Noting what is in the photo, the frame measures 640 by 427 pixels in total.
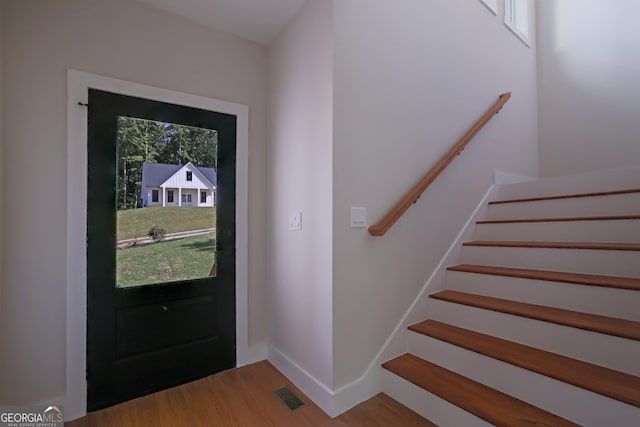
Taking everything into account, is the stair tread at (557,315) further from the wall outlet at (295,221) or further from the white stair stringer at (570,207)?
the wall outlet at (295,221)

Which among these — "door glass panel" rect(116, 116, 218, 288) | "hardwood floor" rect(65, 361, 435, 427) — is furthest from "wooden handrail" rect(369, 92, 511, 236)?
"door glass panel" rect(116, 116, 218, 288)

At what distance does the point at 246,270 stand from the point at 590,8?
15.2 feet

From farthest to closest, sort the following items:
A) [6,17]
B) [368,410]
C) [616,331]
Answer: [368,410], [6,17], [616,331]

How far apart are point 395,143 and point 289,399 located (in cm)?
177

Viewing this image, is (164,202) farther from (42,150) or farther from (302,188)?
(302,188)

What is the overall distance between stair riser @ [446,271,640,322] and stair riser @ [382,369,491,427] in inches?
33.3

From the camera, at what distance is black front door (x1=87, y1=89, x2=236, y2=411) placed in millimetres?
1729

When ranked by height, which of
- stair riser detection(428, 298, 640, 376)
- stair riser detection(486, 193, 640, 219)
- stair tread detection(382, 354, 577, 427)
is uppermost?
stair riser detection(486, 193, 640, 219)

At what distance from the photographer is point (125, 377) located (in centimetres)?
178

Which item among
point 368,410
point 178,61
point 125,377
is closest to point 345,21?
point 178,61

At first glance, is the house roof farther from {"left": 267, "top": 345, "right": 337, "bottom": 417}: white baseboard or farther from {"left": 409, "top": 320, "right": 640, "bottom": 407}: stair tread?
{"left": 409, "top": 320, "right": 640, "bottom": 407}: stair tread

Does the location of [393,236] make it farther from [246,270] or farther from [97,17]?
[97,17]

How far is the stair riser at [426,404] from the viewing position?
139cm

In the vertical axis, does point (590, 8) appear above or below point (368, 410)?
above
